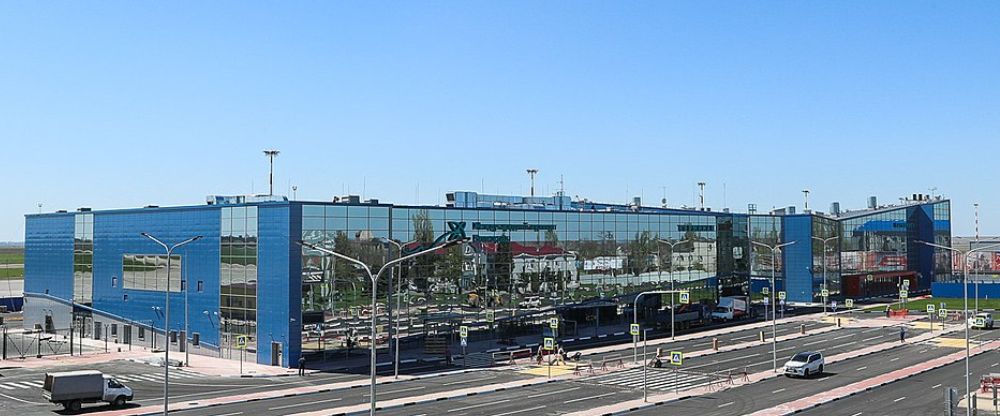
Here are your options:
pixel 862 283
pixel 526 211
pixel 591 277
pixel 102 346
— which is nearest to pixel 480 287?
pixel 526 211

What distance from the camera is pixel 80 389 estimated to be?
164ft

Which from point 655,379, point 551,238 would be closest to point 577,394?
point 655,379

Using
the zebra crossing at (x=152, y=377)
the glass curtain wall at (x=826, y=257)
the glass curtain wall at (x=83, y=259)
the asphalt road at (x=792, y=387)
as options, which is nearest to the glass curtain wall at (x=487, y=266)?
the zebra crossing at (x=152, y=377)

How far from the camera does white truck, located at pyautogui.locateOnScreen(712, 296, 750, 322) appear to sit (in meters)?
108

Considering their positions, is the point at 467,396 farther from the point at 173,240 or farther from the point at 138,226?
the point at 138,226

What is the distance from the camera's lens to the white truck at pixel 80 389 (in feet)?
162

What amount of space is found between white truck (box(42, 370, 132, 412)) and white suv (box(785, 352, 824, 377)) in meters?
42.2

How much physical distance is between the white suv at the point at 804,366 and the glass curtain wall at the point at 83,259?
67366 mm

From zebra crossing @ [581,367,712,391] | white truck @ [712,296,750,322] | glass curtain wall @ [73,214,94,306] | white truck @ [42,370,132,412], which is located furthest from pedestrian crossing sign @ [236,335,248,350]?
white truck @ [712,296,750,322]

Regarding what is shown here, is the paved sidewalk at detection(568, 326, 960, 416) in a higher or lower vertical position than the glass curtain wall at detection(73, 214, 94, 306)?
lower

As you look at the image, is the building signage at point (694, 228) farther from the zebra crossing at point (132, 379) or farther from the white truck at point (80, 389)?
the white truck at point (80, 389)

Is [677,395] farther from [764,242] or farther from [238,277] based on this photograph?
[764,242]

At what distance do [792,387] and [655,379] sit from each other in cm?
881

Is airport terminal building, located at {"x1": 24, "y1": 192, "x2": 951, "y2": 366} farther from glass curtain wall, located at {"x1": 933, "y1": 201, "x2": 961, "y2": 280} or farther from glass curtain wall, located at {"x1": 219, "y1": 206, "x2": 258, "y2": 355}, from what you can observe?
glass curtain wall, located at {"x1": 933, "y1": 201, "x2": 961, "y2": 280}
